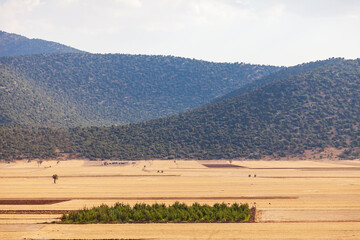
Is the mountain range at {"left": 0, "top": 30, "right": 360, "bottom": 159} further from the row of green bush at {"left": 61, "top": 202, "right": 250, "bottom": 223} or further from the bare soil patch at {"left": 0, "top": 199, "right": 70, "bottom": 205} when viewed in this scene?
the row of green bush at {"left": 61, "top": 202, "right": 250, "bottom": 223}

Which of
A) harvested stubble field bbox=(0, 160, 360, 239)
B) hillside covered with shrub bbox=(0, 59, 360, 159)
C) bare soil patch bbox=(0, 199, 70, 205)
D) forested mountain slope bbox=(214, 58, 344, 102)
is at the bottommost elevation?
bare soil patch bbox=(0, 199, 70, 205)

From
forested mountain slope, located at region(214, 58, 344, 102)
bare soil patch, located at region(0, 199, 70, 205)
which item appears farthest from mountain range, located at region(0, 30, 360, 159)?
bare soil patch, located at region(0, 199, 70, 205)

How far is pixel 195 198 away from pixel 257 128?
2995 inches

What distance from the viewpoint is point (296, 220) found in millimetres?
36219

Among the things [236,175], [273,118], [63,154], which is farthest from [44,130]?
[236,175]

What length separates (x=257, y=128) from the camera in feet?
399

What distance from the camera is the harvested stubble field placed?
31.8 m

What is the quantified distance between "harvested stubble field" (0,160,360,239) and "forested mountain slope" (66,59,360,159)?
25.0m

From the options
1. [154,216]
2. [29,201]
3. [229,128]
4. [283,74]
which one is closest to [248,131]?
[229,128]

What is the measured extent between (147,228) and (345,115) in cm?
10281

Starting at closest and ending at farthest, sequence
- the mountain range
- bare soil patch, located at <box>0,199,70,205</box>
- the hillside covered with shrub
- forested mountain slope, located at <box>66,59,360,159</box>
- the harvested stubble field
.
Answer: the harvested stubble field
bare soil patch, located at <box>0,199,70,205</box>
the mountain range
the hillside covered with shrub
forested mountain slope, located at <box>66,59,360,159</box>

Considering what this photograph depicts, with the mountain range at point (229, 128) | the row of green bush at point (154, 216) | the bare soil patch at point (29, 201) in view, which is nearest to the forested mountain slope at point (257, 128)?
the mountain range at point (229, 128)

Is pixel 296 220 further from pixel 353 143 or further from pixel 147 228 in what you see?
pixel 353 143

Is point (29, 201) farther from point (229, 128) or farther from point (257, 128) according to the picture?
point (257, 128)
